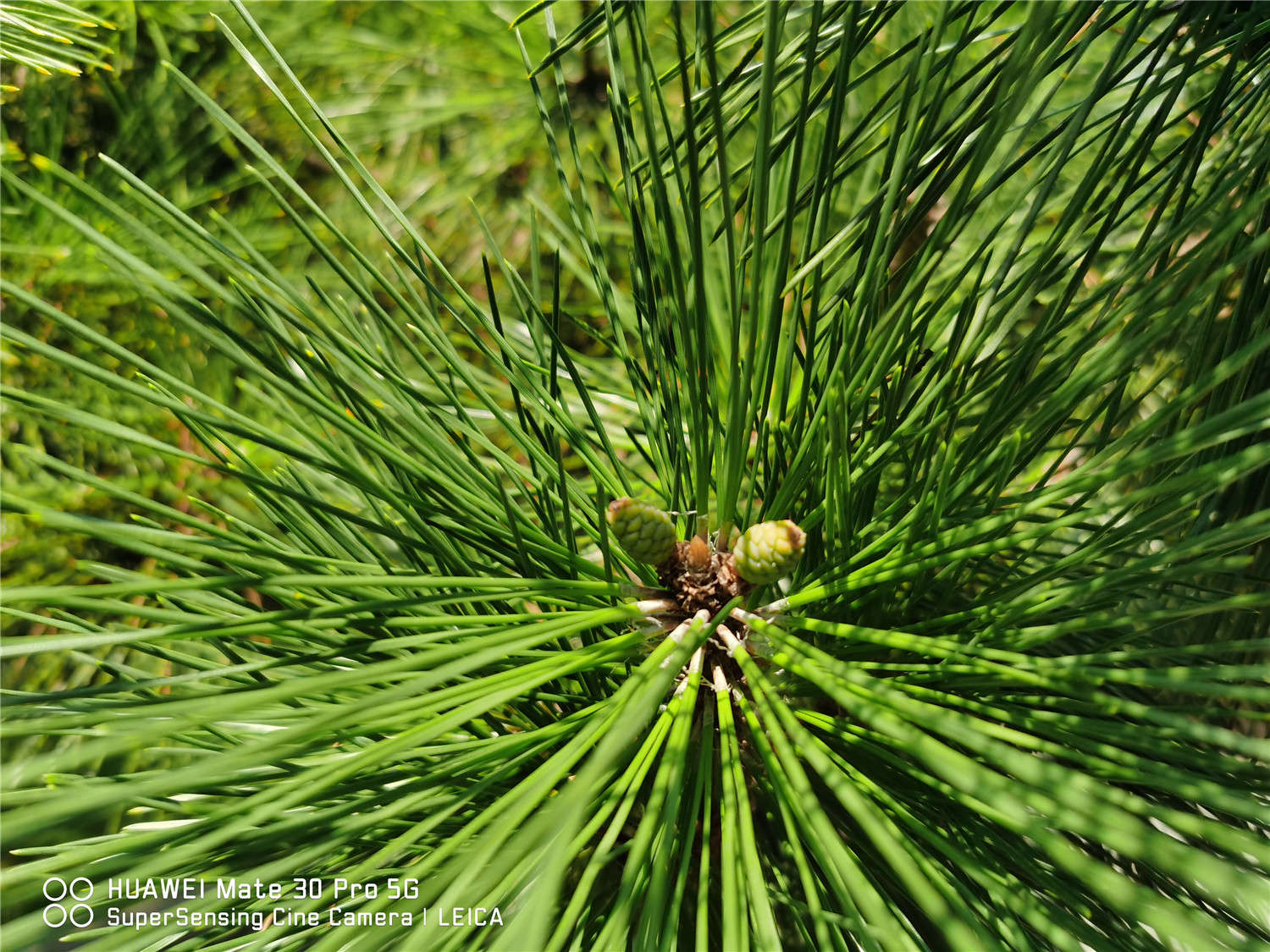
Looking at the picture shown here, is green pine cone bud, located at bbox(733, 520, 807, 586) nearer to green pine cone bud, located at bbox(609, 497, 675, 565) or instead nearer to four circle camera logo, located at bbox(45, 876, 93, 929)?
green pine cone bud, located at bbox(609, 497, 675, 565)

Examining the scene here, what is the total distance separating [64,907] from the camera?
0.24 metres

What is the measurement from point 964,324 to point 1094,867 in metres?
0.22

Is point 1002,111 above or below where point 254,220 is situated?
below

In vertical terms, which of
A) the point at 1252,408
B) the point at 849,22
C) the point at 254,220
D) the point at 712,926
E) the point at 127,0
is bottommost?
the point at 712,926

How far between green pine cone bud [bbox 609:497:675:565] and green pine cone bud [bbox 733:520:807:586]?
1.1 inches

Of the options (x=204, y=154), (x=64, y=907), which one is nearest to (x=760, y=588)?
(x=64, y=907)

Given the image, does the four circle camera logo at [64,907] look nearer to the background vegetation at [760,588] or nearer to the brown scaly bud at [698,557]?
the background vegetation at [760,588]

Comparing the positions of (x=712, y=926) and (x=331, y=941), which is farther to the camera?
(x=712, y=926)

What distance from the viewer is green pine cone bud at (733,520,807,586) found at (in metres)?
0.31

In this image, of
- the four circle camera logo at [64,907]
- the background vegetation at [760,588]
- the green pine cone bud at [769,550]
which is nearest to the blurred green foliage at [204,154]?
the background vegetation at [760,588]

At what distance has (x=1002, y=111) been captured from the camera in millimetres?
244

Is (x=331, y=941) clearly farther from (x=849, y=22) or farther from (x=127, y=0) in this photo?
(x=127, y=0)

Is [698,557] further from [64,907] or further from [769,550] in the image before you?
[64,907]

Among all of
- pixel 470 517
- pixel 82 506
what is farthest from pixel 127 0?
pixel 470 517
